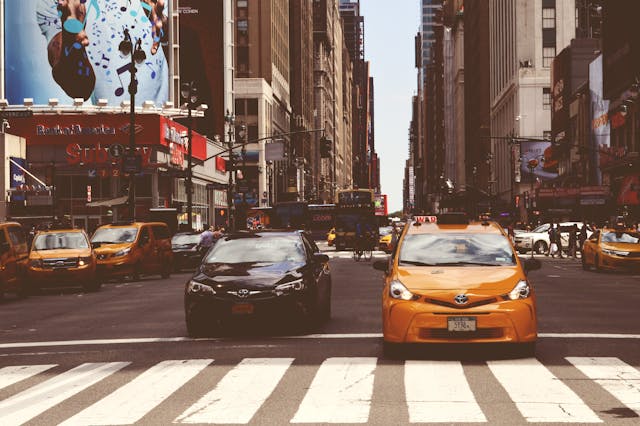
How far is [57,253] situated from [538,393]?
2072 cm

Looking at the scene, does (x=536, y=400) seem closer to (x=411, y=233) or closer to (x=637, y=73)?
(x=411, y=233)

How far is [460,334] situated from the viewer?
1211 centimetres

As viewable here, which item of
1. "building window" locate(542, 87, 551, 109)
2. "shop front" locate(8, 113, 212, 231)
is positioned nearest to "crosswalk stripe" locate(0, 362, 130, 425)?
"shop front" locate(8, 113, 212, 231)

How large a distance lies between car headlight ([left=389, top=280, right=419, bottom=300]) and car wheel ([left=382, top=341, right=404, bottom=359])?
1.89ft

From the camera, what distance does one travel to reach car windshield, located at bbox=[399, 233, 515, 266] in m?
13.5

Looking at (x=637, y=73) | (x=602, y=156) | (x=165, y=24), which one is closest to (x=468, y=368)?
(x=637, y=73)

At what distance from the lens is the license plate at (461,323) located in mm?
12070

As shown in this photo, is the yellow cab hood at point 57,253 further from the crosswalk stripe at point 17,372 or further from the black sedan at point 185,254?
the crosswalk stripe at point 17,372

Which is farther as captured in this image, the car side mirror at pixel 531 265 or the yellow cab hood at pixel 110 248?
the yellow cab hood at pixel 110 248

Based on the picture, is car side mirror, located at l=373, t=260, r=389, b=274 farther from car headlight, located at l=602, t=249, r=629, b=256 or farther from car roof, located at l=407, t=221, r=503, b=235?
car headlight, located at l=602, t=249, r=629, b=256

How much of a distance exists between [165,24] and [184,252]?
50620 mm

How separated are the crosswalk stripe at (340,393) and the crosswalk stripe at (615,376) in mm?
2285

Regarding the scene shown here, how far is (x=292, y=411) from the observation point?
364 inches

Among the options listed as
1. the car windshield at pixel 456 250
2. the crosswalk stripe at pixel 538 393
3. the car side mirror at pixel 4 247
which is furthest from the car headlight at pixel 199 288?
the car side mirror at pixel 4 247
